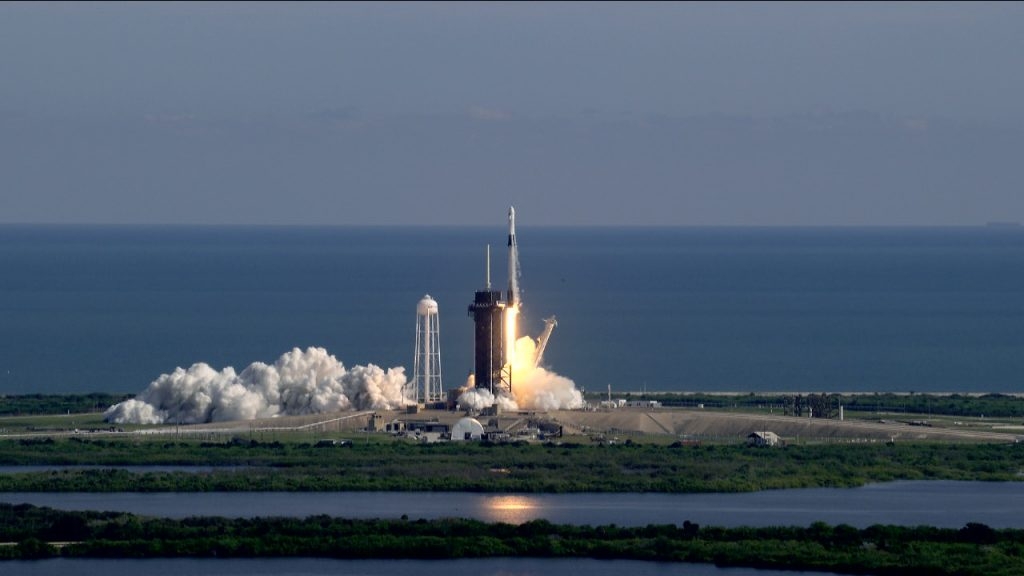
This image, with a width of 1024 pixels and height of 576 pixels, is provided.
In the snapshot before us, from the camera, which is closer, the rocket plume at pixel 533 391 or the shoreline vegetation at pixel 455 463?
the shoreline vegetation at pixel 455 463

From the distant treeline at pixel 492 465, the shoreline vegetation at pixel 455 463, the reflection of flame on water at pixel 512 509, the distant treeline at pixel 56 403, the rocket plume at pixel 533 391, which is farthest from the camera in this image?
the distant treeline at pixel 56 403

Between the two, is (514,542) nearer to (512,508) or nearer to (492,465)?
(512,508)

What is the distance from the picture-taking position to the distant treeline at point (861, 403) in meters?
103

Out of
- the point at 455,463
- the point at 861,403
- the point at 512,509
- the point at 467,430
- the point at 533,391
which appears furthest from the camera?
the point at 861,403

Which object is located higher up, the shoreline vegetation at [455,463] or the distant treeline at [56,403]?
the distant treeline at [56,403]

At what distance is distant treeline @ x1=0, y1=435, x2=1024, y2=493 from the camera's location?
3228 inches

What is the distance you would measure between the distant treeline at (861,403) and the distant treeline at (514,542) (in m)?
30.9

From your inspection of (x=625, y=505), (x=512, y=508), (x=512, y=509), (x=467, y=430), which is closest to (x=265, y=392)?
(x=467, y=430)

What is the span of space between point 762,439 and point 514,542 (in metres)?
25.4

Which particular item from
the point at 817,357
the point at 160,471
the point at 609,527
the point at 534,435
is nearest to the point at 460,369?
the point at 817,357

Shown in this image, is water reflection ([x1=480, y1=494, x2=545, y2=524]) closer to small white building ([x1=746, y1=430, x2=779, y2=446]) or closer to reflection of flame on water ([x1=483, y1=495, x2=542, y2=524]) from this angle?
reflection of flame on water ([x1=483, y1=495, x2=542, y2=524])

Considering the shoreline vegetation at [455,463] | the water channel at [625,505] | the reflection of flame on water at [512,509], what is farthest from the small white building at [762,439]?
the reflection of flame on water at [512,509]

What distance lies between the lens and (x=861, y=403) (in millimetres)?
110188

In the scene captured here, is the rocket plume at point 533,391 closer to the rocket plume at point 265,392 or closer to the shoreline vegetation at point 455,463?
the rocket plume at point 265,392
